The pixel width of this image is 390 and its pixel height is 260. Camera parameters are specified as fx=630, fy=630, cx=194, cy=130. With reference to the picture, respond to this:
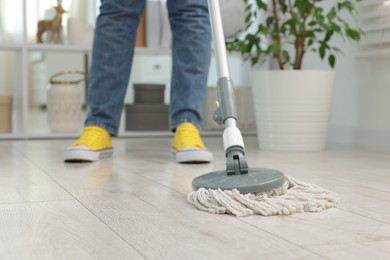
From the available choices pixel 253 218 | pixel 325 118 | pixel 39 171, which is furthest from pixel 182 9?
pixel 253 218

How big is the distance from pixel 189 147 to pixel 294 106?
1.88ft

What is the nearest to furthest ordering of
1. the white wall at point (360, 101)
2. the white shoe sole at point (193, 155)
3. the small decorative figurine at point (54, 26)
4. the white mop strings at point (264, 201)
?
the white mop strings at point (264, 201)
the white shoe sole at point (193, 155)
the white wall at point (360, 101)
the small decorative figurine at point (54, 26)

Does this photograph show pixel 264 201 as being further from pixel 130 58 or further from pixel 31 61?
pixel 31 61

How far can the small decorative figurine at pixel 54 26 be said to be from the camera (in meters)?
2.61

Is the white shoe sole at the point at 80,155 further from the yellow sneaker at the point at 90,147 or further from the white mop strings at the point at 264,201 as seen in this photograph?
the white mop strings at the point at 264,201

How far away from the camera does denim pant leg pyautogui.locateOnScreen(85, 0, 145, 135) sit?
1.66 metres

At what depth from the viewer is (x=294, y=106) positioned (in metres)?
2.01

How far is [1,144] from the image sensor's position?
2.19 metres

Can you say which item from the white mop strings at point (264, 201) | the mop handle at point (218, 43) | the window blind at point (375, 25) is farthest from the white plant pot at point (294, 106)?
→ the white mop strings at point (264, 201)

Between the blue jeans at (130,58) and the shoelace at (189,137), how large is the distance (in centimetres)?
4

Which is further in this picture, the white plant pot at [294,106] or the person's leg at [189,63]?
the white plant pot at [294,106]

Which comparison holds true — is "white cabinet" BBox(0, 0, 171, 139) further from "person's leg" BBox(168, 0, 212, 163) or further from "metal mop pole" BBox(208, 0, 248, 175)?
"metal mop pole" BBox(208, 0, 248, 175)

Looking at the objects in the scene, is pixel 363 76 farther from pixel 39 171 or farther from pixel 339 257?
pixel 339 257

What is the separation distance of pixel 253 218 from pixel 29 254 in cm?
33
